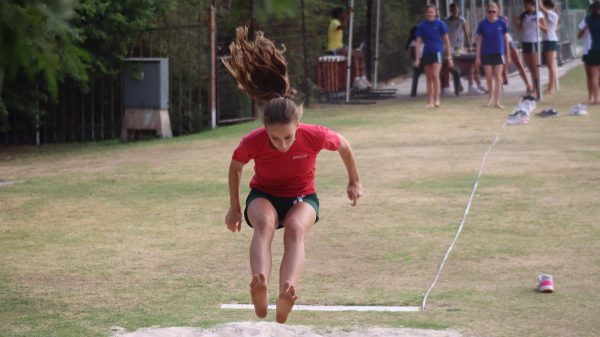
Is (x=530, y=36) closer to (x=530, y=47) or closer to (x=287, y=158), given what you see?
(x=530, y=47)

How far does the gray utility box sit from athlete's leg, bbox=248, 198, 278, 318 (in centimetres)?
1368

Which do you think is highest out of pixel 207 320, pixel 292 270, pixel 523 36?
pixel 523 36

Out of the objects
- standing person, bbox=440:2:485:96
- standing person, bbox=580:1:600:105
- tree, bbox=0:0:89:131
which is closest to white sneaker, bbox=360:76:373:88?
standing person, bbox=440:2:485:96

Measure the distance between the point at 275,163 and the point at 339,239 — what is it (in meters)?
3.40

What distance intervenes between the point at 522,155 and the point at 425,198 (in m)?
3.84

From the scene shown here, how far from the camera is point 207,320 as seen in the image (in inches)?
293

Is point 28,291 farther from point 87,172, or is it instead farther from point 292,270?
point 87,172

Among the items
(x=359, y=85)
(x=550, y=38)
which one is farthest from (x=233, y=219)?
(x=359, y=85)

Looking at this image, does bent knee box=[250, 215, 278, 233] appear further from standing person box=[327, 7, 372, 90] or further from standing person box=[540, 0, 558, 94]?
standing person box=[327, 7, 372, 90]

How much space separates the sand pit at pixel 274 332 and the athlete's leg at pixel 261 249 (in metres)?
0.41

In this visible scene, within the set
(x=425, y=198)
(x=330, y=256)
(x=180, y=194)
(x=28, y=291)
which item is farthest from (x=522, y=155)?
(x=28, y=291)

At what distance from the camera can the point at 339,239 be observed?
10391 millimetres

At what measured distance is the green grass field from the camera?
7648mm

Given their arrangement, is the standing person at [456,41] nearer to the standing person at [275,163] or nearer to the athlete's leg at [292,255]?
the standing person at [275,163]
